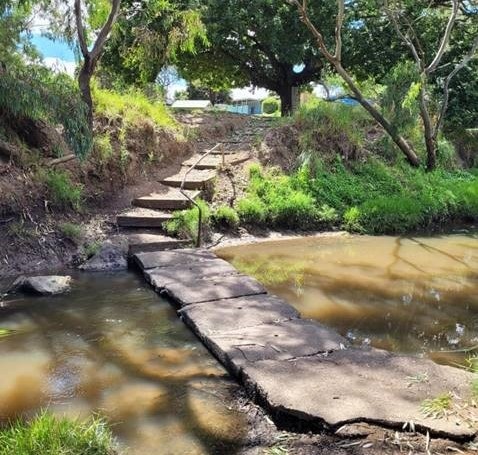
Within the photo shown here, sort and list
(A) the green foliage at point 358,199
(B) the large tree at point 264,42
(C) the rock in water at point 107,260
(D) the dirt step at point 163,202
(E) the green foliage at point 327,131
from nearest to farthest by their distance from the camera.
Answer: (C) the rock in water at point 107,260
(D) the dirt step at point 163,202
(A) the green foliage at point 358,199
(E) the green foliage at point 327,131
(B) the large tree at point 264,42

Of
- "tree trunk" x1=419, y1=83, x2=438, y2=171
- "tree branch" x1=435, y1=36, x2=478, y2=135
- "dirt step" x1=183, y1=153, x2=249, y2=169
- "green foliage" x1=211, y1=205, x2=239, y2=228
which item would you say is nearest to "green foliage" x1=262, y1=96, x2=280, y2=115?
"tree branch" x1=435, y1=36, x2=478, y2=135

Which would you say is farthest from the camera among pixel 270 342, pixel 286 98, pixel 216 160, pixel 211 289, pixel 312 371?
pixel 286 98

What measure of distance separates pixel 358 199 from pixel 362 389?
693cm

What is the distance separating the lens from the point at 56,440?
8.42 ft

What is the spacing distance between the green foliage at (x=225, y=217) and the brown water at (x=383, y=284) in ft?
2.00

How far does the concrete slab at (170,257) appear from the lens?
6.32 m

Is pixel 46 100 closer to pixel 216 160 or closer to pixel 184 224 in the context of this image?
pixel 184 224

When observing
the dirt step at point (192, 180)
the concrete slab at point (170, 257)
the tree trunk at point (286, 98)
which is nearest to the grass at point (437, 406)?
the concrete slab at point (170, 257)

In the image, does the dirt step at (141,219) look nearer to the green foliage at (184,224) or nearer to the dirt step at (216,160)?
the green foliage at (184,224)

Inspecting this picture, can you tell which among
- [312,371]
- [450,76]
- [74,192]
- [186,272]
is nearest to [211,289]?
[186,272]

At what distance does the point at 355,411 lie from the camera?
299 cm

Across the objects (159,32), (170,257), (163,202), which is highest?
(159,32)

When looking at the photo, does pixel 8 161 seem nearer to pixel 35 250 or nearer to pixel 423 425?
pixel 35 250

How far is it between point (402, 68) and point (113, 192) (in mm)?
6125
